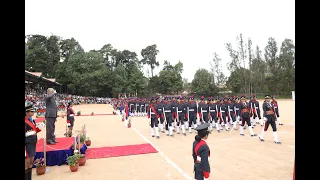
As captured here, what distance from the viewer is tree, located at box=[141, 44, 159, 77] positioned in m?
A: 70.5

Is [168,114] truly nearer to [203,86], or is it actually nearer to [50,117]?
[50,117]

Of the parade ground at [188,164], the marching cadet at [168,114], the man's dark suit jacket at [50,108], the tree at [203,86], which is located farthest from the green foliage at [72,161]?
the tree at [203,86]

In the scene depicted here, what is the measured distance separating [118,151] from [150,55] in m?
Answer: 63.8

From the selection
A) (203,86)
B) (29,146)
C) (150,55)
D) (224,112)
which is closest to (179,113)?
(224,112)

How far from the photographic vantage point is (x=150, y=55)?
7081 cm

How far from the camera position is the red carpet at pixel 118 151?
27.0 feet

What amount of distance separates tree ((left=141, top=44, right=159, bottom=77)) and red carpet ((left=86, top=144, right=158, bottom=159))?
62.7 meters

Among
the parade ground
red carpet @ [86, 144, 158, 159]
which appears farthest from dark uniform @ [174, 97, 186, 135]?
red carpet @ [86, 144, 158, 159]

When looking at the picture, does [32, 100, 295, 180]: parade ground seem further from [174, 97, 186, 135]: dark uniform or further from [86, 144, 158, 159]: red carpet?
[174, 97, 186, 135]: dark uniform

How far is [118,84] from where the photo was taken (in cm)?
5756

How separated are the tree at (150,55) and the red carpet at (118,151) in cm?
6273

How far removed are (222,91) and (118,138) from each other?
44.3 m
